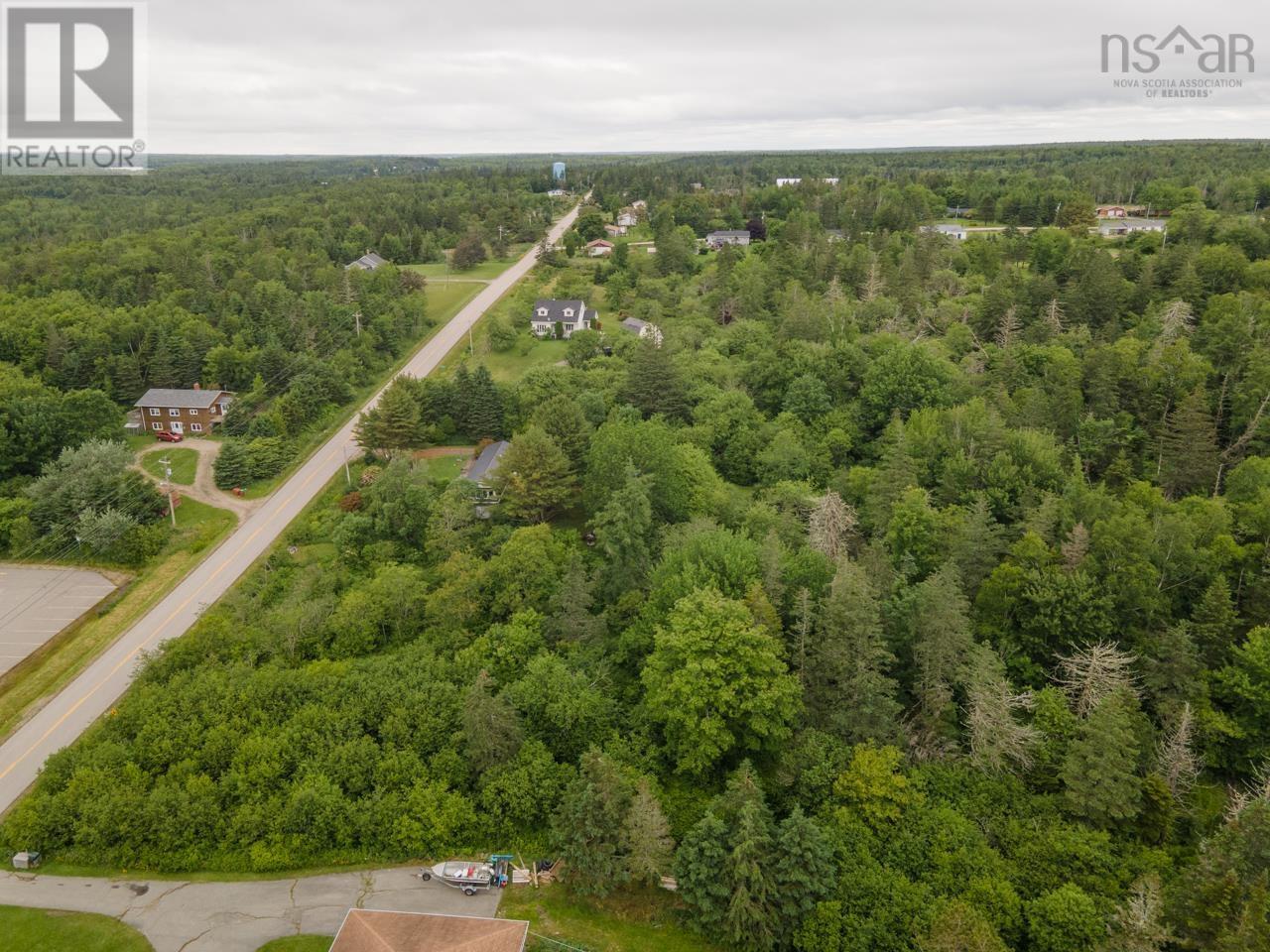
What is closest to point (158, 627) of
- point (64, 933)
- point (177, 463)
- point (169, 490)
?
point (169, 490)

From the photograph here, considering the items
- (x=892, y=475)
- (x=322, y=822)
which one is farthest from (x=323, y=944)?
(x=892, y=475)

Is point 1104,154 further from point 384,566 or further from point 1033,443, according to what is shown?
point 384,566

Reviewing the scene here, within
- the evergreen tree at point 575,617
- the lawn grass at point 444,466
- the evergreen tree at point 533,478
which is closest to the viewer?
the evergreen tree at point 575,617

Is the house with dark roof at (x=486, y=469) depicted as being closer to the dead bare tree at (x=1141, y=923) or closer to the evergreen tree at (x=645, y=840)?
the evergreen tree at (x=645, y=840)

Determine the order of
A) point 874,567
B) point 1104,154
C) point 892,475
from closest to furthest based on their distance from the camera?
1. point 874,567
2. point 892,475
3. point 1104,154

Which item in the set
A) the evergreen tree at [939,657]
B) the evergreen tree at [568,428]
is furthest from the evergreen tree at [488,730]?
the evergreen tree at [568,428]

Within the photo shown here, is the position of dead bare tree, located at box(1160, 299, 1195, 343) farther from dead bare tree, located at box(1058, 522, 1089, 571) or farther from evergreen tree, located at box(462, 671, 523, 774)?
evergreen tree, located at box(462, 671, 523, 774)
